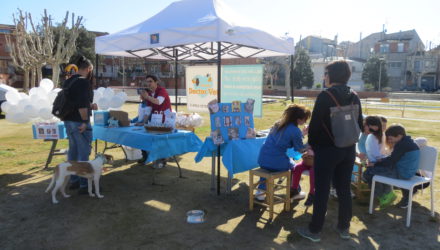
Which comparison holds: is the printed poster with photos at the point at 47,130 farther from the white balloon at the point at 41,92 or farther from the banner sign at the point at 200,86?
the banner sign at the point at 200,86

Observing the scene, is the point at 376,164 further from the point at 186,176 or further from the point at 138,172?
the point at 138,172

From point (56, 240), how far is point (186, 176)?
253 cm

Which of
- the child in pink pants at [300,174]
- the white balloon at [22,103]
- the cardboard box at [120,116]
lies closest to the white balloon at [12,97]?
the white balloon at [22,103]

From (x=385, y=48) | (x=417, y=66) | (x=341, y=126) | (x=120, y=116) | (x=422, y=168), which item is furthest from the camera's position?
(x=385, y=48)

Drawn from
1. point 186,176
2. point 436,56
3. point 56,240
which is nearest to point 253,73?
point 186,176

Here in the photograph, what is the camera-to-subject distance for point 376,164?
404 cm

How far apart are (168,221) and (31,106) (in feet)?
11.1

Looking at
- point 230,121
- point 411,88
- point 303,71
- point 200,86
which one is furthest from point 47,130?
point 411,88

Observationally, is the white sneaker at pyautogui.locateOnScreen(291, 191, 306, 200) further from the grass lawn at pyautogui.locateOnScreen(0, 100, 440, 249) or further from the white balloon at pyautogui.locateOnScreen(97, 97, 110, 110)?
the white balloon at pyautogui.locateOnScreen(97, 97, 110, 110)

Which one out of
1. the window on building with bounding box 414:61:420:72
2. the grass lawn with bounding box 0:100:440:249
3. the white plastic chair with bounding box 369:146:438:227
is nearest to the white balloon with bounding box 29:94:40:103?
the grass lawn with bounding box 0:100:440:249

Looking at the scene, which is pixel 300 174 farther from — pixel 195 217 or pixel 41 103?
pixel 41 103

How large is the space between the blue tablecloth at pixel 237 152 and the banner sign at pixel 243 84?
119 cm

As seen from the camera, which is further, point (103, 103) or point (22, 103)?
point (103, 103)

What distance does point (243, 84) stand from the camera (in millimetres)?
5609
